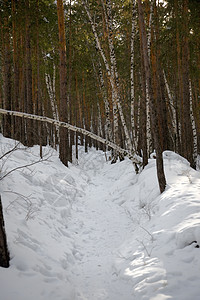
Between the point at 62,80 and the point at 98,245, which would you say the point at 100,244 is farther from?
the point at 62,80

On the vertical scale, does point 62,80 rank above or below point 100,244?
above

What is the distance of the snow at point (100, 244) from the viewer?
2.29 m

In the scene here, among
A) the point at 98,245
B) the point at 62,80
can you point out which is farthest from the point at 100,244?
the point at 62,80

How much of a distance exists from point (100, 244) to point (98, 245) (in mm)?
54

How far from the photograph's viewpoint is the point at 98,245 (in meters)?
3.80

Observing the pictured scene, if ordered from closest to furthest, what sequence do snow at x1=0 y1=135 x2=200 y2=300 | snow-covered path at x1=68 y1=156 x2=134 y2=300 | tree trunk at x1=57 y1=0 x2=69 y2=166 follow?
snow at x1=0 y1=135 x2=200 y2=300 < snow-covered path at x1=68 y1=156 x2=134 y2=300 < tree trunk at x1=57 y1=0 x2=69 y2=166

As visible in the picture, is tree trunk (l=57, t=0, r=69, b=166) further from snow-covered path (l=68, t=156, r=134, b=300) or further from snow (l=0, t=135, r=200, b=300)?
snow (l=0, t=135, r=200, b=300)

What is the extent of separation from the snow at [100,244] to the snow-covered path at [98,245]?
0.01 meters

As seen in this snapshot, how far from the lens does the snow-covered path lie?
2.58 meters

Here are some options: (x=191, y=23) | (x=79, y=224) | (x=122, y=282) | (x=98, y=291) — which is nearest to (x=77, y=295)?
(x=98, y=291)

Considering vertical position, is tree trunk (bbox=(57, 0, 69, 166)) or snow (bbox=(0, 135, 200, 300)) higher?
tree trunk (bbox=(57, 0, 69, 166))

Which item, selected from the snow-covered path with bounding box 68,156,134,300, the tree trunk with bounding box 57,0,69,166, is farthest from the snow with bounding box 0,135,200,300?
the tree trunk with bounding box 57,0,69,166

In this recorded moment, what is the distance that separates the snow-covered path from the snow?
1 centimetres

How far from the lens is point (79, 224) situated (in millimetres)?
4660
